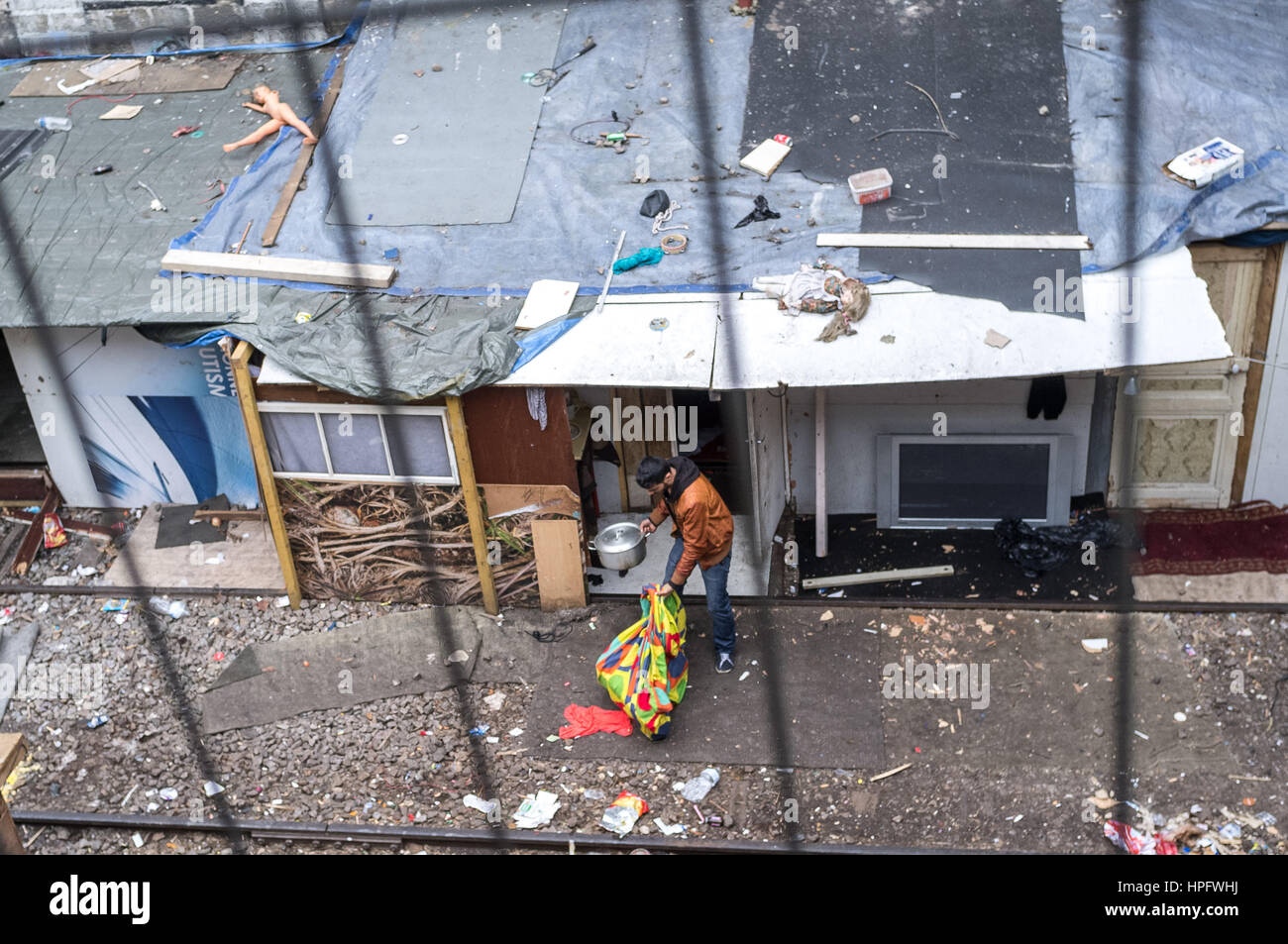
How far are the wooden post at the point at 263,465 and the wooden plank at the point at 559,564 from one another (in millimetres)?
1527

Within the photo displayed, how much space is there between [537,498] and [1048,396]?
3.11 m

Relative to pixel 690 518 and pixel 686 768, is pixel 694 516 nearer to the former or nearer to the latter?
pixel 690 518

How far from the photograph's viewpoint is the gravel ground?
586 cm

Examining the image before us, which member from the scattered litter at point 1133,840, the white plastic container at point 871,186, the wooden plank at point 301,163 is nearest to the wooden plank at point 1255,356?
the white plastic container at point 871,186

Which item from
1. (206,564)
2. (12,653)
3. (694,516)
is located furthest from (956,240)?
(12,653)

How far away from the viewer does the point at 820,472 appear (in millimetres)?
7469

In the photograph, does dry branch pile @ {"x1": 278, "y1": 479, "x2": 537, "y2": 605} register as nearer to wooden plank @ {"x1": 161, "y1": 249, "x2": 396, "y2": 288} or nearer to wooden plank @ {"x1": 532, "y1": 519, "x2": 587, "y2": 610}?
wooden plank @ {"x1": 532, "y1": 519, "x2": 587, "y2": 610}

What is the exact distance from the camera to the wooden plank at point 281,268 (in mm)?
7211

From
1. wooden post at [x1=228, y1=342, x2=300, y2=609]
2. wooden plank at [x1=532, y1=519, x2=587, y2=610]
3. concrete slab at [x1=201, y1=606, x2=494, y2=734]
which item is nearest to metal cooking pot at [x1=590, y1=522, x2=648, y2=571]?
wooden plank at [x1=532, y1=519, x2=587, y2=610]

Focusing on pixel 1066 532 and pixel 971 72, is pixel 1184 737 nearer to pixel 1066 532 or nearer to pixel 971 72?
pixel 1066 532

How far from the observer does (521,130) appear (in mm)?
7734

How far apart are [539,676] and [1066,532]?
10.8 feet

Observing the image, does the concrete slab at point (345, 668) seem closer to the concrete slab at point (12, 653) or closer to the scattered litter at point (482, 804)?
the scattered litter at point (482, 804)

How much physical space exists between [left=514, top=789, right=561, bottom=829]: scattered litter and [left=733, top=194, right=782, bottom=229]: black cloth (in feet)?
10.9
